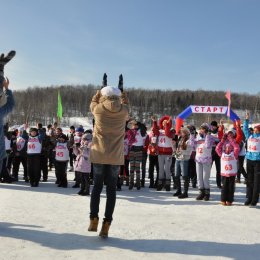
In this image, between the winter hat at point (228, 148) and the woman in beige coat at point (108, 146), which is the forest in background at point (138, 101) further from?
the woman in beige coat at point (108, 146)

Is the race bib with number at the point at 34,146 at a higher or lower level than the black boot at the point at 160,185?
higher

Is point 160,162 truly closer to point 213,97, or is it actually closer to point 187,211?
point 187,211

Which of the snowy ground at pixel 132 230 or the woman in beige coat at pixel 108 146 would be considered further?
the woman in beige coat at pixel 108 146

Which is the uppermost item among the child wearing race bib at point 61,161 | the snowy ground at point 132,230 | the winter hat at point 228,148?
the winter hat at point 228,148

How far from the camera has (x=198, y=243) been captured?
4.60 meters

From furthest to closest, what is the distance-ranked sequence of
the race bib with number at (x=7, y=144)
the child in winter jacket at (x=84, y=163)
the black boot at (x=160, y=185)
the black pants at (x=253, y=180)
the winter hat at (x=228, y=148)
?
1. the race bib with number at (x=7, y=144)
2. the black boot at (x=160, y=185)
3. the child in winter jacket at (x=84, y=163)
4. the winter hat at (x=228, y=148)
5. the black pants at (x=253, y=180)

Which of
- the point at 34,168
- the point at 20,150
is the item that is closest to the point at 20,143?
the point at 20,150

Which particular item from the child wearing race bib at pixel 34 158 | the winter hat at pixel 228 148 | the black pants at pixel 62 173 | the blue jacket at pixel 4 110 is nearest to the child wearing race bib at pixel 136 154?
the black pants at pixel 62 173

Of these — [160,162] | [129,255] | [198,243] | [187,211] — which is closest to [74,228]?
[129,255]

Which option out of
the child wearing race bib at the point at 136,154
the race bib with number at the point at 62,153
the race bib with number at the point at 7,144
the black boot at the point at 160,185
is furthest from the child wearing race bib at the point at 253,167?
the race bib with number at the point at 7,144

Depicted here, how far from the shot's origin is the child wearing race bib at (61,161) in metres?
10.4

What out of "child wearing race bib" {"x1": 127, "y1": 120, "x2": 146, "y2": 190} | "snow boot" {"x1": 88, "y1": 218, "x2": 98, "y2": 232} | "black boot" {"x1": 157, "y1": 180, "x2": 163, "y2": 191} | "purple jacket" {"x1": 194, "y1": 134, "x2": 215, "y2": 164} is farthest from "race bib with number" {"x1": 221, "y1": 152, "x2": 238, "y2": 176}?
"snow boot" {"x1": 88, "y1": 218, "x2": 98, "y2": 232}

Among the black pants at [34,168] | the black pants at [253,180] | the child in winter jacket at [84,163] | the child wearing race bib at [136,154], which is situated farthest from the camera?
the black pants at [34,168]

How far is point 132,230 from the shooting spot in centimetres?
511
